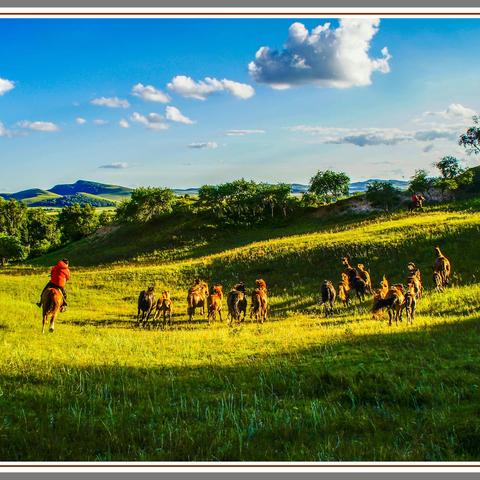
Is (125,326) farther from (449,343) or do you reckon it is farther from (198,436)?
(198,436)

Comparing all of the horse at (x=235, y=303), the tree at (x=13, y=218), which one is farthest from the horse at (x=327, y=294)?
the tree at (x=13, y=218)

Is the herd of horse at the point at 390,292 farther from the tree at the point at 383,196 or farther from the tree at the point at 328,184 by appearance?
the tree at the point at 328,184

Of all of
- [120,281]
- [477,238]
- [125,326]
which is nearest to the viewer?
[125,326]

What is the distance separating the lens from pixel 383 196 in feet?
274

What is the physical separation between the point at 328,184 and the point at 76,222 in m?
70.5

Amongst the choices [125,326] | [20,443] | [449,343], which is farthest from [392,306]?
[20,443]

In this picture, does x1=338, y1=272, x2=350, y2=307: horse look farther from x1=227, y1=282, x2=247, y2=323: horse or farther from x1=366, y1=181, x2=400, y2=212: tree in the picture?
x1=366, y1=181, x2=400, y2=212: tree

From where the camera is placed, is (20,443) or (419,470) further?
(20,443)

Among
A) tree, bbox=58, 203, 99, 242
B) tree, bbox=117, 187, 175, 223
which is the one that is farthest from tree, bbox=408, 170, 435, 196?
tree, bbox=58, 203, 99, 242

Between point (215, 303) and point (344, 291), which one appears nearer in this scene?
point (215, 303)

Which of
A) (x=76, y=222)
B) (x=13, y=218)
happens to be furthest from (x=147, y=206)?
(x=13, y=218)

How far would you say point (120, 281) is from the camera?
45.8 meters

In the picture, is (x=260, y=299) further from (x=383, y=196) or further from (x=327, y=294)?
(x=383, y=196)
